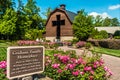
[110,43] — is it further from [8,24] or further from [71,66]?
[71,66]

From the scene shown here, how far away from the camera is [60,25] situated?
58.1m

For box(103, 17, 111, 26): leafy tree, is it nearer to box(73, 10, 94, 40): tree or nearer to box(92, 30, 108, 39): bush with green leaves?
A: box(92, 30, 108, 39): bush with green leaves

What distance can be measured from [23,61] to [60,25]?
52134 mm

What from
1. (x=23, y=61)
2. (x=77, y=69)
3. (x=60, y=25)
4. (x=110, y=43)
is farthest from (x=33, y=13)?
(x=23, y=61)

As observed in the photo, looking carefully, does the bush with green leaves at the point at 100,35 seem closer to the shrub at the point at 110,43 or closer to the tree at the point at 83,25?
the tree at the point at 83,25

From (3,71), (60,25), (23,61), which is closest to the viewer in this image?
(23,61)

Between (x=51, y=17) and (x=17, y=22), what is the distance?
34.7ft

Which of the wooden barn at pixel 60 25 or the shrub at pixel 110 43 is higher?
the wooden barn at pixel 60 25

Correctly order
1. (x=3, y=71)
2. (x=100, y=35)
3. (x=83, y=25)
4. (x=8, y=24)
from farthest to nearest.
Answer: (x=100, y=35), (x=8, y=24), (x=83, y=25), (x=3, y=71)

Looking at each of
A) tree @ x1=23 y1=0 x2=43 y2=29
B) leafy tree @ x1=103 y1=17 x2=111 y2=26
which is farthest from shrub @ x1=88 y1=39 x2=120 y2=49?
leafy tree @ x1=103 y1=17 x2=111 y2=26

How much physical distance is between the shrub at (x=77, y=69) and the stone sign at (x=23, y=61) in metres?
2.49

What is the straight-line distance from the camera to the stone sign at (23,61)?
5885 mm

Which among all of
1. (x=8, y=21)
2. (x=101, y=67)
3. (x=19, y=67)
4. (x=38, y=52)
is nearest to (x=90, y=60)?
(x=101, y=67)

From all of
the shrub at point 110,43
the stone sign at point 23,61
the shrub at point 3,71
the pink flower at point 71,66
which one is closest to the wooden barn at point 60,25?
the shrub at point 110,43
